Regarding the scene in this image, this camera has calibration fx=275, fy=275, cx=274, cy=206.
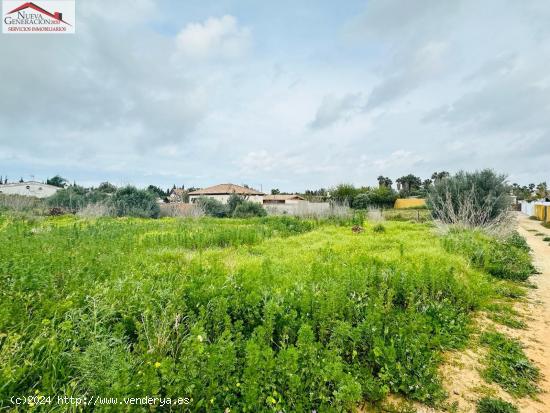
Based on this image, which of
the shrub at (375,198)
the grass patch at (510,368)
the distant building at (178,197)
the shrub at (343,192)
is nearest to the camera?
the grass patch at (510,368)

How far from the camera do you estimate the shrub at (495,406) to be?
2191 mm

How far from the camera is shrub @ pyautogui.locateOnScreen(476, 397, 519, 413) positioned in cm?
219

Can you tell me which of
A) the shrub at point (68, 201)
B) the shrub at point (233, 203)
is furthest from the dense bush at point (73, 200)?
the shrub at point (233, 203)

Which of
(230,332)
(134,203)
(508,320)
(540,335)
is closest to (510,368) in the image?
(540,335)

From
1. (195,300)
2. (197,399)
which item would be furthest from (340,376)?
(195,300)

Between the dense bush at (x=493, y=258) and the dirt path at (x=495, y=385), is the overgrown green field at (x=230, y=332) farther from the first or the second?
the dense bush at (x=493, y=258)

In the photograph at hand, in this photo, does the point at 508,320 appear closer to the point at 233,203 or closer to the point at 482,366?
the point at 482,366

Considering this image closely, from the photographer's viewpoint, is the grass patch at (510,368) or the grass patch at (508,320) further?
the grass patch at (508,320)

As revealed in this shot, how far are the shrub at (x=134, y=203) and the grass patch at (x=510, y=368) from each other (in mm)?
21744

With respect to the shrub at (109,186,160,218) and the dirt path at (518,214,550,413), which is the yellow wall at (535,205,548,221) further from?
the shrub at (109,186,160,218)

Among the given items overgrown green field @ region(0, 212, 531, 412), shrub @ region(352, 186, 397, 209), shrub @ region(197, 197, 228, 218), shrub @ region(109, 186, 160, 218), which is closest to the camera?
overgrown green field @ region(0, 212, 531, 412)

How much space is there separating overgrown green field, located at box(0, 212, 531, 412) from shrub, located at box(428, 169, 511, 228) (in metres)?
6.09

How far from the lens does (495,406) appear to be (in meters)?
2.21

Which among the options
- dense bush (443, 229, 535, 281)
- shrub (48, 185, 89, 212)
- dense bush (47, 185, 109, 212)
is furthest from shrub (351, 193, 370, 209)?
A: shrub (48, 185, 89, 212)
